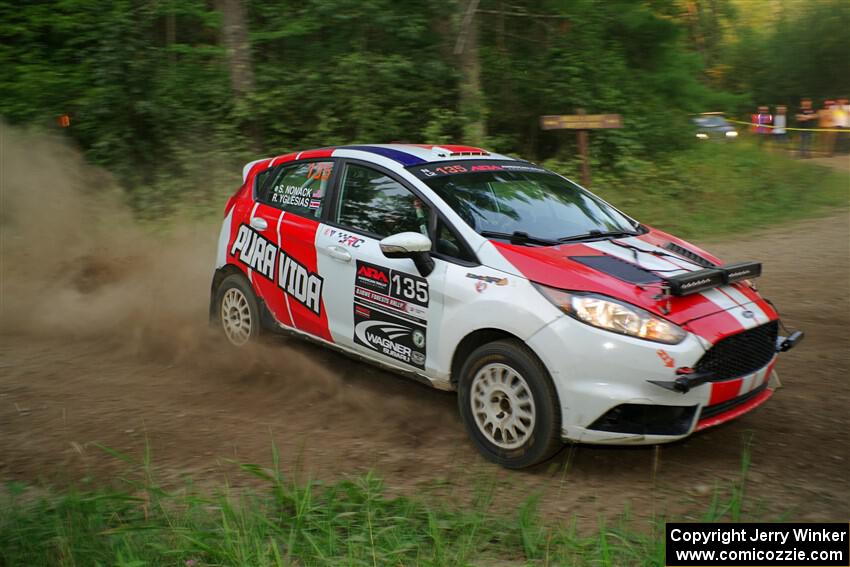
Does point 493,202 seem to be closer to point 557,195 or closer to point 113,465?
point 557,195

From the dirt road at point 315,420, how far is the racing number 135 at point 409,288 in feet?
3.06

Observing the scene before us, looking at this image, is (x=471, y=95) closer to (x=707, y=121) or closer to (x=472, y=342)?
(x=707, y=121)

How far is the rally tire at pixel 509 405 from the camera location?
15.0 feet

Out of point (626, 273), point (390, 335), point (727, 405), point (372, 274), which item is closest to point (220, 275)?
point (372, 274)

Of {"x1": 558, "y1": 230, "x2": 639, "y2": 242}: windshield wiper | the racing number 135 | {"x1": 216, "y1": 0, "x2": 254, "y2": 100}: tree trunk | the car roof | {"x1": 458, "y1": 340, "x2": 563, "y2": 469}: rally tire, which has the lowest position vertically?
{"x1": 458, "y1": 340, "x2": 563, "y2": 469}: rally tire

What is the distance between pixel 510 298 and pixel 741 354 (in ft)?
4.47

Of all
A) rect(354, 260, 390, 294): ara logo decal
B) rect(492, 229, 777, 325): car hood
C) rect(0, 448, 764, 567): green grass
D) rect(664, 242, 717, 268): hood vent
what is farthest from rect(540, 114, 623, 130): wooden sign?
rect(0, 448, 764, 567): green grass

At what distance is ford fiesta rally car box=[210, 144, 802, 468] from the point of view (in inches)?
175

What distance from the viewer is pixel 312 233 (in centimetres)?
615

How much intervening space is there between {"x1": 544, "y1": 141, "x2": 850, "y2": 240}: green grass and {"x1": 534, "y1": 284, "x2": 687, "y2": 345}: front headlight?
843 cm

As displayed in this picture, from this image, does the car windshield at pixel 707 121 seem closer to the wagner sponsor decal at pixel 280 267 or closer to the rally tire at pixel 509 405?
the wagner sponsor decal at pixel 280 267

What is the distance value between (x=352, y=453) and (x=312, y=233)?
5.94 feet

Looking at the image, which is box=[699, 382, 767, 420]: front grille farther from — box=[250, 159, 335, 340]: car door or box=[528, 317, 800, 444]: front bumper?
box=[250, 159, 335, 340]: car door

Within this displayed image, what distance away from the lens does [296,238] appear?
20.6ft
